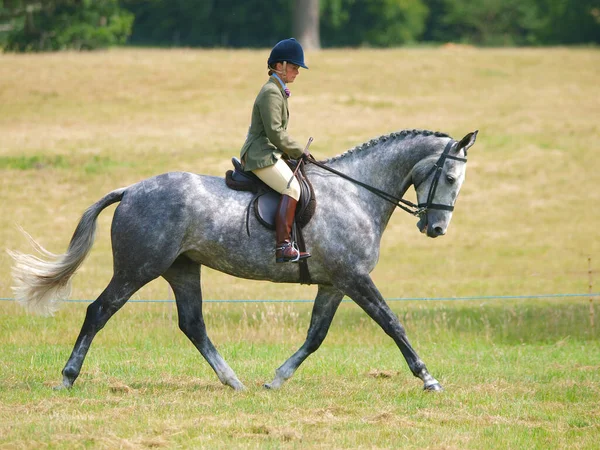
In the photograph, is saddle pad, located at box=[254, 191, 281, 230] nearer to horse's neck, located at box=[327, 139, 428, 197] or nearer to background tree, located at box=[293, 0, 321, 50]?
horse's neck, located at box=[327, 139, 428, 197]

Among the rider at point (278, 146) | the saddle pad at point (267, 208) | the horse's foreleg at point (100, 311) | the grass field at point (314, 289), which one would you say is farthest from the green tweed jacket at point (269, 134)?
the grass field at point (314, 289)

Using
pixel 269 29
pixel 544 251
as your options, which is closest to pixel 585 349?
pixel 544 251

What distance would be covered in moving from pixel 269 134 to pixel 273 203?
0.67 metres

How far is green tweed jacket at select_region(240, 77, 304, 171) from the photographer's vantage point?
959 centimetres

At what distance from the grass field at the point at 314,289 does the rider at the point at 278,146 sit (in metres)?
1.61

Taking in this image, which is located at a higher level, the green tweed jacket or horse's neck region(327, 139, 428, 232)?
the green tweed jacket

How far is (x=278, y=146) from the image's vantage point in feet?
31.6

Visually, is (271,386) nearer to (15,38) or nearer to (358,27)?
(15,38)

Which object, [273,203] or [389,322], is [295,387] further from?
[273,203]

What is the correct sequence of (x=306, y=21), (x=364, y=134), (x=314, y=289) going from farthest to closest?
(x=306, y=21), (x=364, y=134), (x=314, y=289)

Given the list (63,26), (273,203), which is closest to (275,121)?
(273,203)

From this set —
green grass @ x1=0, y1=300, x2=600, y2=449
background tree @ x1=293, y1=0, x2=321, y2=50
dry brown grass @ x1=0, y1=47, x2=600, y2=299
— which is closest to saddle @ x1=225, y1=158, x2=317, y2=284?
green grass @ x1=0, y1=300, x2=600, y2=449

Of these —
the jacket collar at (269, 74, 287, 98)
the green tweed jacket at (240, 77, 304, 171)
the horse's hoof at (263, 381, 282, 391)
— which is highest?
the jacket collar at (269, 74, 287, 98)

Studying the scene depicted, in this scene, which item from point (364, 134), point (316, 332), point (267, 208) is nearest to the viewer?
point (267, 208)
